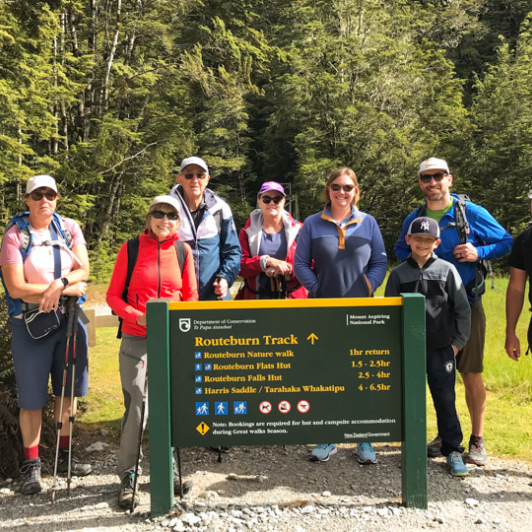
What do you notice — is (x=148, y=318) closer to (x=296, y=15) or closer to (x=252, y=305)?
(x=252, y=305)

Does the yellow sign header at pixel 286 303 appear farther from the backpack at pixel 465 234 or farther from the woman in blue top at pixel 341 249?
the backpack at pixel 465 234

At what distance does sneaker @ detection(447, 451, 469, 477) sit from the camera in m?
4.72

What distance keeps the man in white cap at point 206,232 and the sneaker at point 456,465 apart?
2.34 metres

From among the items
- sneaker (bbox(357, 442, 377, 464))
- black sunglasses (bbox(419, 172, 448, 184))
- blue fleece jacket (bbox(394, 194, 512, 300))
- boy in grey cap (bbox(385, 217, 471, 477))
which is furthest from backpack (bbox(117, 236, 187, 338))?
sneaker (bbox(357, 442, 377, 464))

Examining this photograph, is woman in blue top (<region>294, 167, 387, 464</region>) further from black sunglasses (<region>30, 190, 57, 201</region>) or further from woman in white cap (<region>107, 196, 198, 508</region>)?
black sunglasses (<region>30, 190, 57, 201</region>)

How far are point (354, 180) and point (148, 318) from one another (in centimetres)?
210

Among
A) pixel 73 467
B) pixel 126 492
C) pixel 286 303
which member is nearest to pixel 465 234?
pixel 286 303

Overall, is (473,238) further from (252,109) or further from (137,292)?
(252,109)

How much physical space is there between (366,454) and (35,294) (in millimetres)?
3051

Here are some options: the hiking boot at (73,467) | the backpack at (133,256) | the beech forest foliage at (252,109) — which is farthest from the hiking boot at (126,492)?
the beech forest foliage at (252,109)

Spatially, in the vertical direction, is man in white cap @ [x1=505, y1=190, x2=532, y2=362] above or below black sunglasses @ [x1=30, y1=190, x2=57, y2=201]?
below

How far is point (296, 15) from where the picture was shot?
36.2 metres

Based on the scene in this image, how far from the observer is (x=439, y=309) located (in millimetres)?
4629

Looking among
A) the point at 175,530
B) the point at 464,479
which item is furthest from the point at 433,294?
the point at 175,530
